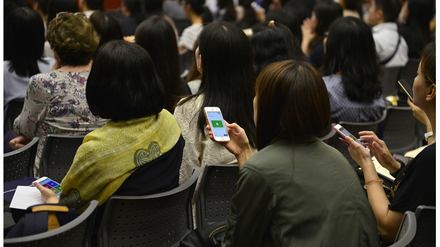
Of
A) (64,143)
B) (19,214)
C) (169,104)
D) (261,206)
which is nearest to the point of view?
(261,206)

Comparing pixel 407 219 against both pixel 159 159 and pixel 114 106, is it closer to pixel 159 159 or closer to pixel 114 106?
pixel 159 159

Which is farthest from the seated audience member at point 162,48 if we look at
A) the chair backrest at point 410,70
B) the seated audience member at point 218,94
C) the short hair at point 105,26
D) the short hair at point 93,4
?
the chair backrest at point 410,70

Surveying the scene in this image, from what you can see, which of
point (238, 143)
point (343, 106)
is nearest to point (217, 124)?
point (238, 143)

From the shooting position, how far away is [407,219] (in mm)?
1374

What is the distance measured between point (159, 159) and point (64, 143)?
0.84 metres

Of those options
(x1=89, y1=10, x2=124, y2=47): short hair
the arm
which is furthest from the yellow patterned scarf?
(x1=89, y1=10, x2=124, y2=47): short hair

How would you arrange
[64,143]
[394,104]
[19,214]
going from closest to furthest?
[19,214] → [64,143] → [394,104]

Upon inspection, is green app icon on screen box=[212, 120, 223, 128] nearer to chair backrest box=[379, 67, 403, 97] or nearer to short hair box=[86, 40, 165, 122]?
short hair box=[86, 40, 165, 122]

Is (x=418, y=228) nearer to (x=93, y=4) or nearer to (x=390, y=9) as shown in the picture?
(x=390, y=9)

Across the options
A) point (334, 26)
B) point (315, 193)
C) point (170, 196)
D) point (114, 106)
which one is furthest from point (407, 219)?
Answer: point (334, 26)

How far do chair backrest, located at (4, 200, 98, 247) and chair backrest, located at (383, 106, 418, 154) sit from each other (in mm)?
2404

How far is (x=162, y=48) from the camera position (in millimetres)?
3172

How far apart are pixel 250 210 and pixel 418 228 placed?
600 mm

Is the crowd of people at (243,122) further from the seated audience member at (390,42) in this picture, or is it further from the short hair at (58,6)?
the seated audience member at (390,42)
